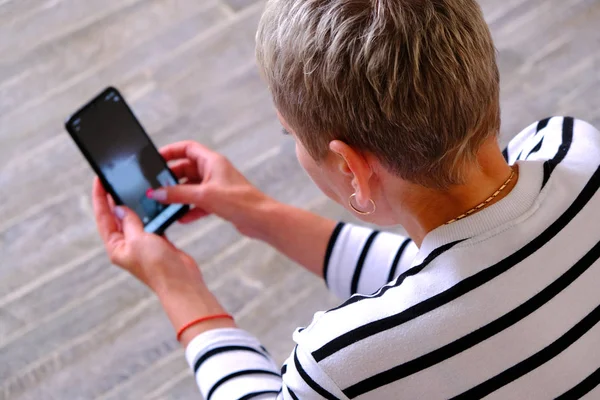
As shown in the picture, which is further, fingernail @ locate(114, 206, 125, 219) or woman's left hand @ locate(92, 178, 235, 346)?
fingernail @ locate(114, 206, 125, 219)

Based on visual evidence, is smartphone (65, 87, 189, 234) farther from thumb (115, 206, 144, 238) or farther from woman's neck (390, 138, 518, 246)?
woman's neck (390, 138, 518, 246)

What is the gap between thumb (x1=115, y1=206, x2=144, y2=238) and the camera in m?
1.01

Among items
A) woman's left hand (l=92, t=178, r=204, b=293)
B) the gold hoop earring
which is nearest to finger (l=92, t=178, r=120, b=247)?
woman's left hand (l=92, t=178, r=204, b=293)

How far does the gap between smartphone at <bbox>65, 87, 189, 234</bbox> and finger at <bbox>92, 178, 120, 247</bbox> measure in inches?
0.6

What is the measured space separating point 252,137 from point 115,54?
437mm

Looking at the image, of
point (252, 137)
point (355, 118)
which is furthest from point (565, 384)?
point (252, 137)

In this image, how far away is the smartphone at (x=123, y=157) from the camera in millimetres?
1054

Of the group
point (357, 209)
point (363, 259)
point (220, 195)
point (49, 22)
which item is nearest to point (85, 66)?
point (49, 22)

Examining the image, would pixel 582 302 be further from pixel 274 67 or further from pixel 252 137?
pixel 252 137

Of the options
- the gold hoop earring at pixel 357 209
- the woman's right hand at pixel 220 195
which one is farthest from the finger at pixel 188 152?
the gold hoop earring at pixel 357 209

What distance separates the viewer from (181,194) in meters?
1.06

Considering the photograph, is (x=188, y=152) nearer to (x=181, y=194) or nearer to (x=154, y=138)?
(x=181, y=194)

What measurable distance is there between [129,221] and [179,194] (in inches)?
3.4

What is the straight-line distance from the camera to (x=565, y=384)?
59 cm
